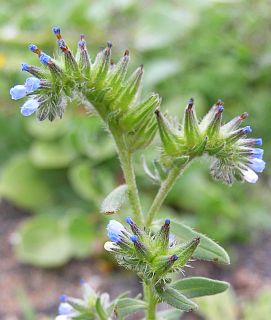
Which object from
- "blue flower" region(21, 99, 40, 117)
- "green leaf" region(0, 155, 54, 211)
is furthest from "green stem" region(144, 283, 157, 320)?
"green leaf" region(0, 155, 54, 211)

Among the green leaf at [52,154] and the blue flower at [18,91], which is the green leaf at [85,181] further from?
the blue flower at [18,91]

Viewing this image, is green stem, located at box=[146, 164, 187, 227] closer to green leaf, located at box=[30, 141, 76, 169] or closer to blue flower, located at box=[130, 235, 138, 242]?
blue flower, located at box=[130, 235, 138, 242]

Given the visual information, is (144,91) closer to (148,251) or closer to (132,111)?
(132,111)

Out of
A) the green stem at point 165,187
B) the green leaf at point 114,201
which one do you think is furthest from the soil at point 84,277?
the green leaf at point 114,201

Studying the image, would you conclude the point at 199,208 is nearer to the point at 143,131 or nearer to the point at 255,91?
the point at 255,91

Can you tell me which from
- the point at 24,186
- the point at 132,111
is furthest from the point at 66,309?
the point at 24,186

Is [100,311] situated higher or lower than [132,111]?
lower

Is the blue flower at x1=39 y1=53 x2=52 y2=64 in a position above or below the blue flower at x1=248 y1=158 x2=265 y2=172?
above

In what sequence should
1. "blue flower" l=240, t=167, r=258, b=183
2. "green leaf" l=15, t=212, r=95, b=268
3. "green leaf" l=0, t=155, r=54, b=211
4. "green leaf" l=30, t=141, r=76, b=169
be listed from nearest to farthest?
"blue flower" l=240, t=167, r=258, b=183
"green leaf" l=15, t=212, r=95, b=268
"green leaf" l=30, t=141, r=76, b=169
"green leaf" l=0, t=155, r=54, b=211
